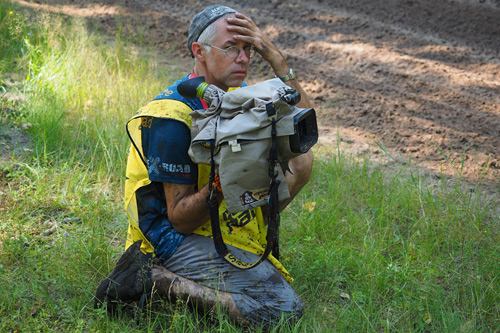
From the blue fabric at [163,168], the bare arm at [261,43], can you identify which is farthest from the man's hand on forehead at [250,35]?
the blue fabric at [163,168]

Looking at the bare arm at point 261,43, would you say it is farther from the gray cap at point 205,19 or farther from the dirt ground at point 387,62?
the dirt ground at point 387,62

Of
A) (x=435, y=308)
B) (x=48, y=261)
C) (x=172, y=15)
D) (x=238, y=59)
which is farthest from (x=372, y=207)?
(x=172, y=15)

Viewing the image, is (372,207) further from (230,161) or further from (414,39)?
(414,39)

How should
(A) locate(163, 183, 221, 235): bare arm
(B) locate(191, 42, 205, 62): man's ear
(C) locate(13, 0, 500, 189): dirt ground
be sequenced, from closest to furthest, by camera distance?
1. (A) locate(163, 183, 221, 235): bare arm
2. (B) locate(191, 42, 205, 62): man's ear
3. (C) locate(13, 0, 500, 189): dirt ground

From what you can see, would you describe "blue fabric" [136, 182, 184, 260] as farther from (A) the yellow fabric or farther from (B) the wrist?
(B) the wrist

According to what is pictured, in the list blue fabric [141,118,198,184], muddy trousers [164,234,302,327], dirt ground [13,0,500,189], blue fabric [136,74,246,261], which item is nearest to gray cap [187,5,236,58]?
blue fabric [136,74,246,261]

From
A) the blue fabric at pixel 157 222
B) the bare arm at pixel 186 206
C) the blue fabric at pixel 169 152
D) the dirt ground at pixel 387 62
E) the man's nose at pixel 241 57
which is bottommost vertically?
the dirt ground at pixel 387 62

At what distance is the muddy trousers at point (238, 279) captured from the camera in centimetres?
283

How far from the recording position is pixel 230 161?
8.00 feet

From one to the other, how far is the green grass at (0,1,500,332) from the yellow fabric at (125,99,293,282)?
0.39 metres

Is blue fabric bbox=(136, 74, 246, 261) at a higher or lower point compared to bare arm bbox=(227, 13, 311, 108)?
lower

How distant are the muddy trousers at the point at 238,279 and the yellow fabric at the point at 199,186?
0.07m

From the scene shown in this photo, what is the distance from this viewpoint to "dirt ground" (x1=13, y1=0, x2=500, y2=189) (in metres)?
4.91

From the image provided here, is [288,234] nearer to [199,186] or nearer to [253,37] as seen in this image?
[199,186]
